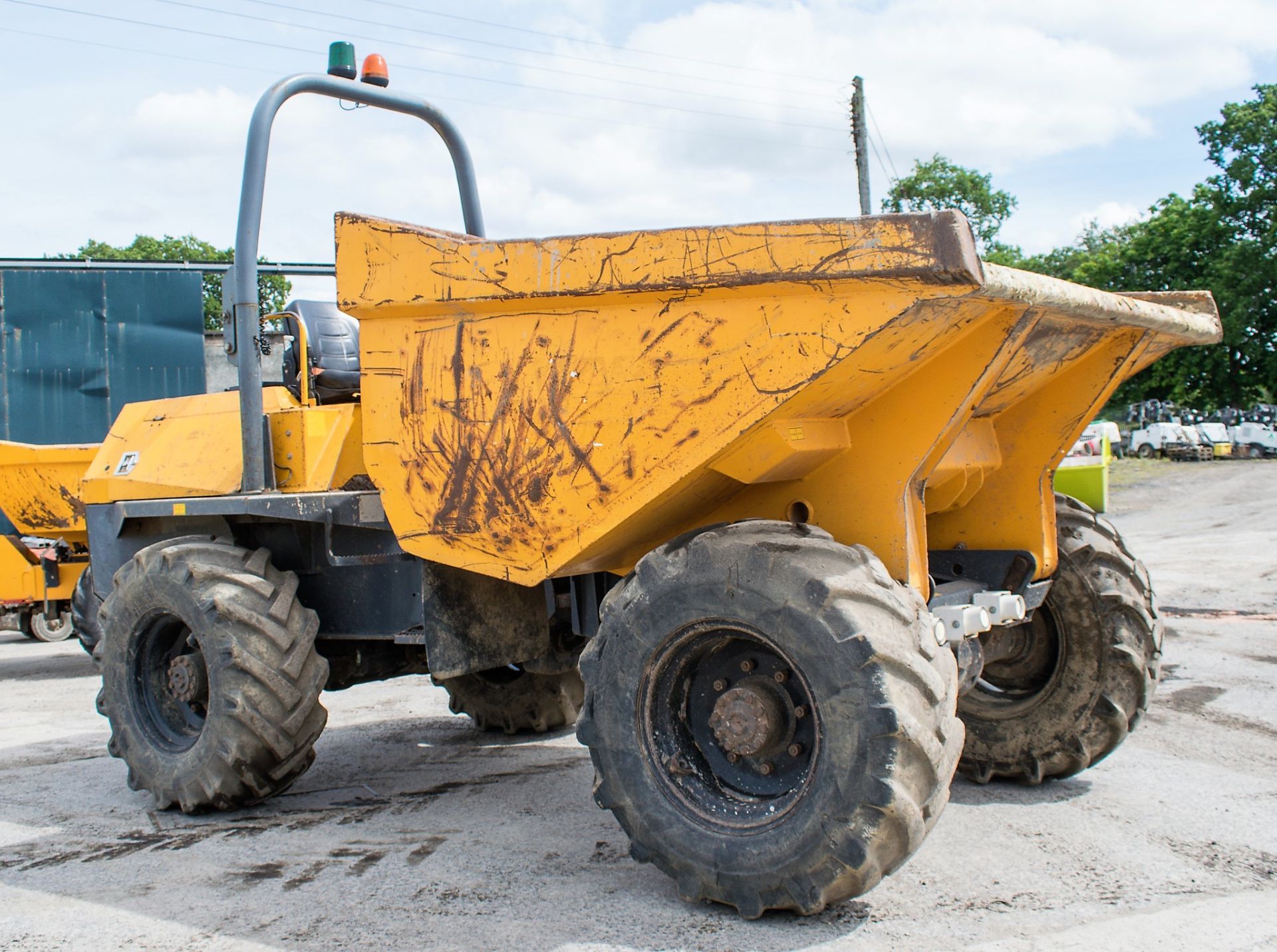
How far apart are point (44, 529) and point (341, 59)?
6228 mm

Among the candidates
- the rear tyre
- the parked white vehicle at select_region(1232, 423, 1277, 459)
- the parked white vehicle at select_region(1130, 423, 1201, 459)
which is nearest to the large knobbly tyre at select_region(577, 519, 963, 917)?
the rear tyre

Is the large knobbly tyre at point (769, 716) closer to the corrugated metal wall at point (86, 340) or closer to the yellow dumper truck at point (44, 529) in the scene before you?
the yellow dumper truck at point (44, 529)

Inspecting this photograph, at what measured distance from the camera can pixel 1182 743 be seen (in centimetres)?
549

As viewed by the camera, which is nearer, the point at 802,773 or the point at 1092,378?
the point at 802,773

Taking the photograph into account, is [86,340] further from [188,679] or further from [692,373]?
[692,373]

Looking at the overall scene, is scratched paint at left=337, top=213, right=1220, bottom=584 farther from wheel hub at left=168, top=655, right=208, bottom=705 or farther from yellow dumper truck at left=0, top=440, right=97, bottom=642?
yellow dumper truck at left=0, top=440, right=97, bottom=642

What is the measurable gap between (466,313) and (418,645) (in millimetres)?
1823

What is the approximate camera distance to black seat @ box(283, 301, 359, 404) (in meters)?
5.38

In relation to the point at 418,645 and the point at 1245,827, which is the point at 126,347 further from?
the point at 1245,827

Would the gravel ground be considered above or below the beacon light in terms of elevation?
below

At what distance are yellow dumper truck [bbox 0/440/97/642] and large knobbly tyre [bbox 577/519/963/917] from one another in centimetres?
664

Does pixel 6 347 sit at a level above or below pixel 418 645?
above

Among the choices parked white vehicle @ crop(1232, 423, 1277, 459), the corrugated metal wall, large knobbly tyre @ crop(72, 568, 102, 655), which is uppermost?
the corrugated metal wall

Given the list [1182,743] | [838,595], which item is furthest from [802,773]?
[1182,743]
